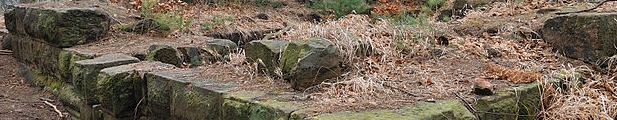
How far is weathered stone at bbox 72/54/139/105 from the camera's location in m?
4.56

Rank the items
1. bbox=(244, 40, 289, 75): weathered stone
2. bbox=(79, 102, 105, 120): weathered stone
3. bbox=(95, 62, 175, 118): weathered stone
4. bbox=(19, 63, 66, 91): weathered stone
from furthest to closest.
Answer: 1. bbox=(19, 63, 66, 91): weathered stone
2. bbox=(79, 102, 105, 120): weathered stone
3. bbox=(95, 62, 175, 118): weathered stone
4. bbox=(244, 40, 289, 75): weathered stone

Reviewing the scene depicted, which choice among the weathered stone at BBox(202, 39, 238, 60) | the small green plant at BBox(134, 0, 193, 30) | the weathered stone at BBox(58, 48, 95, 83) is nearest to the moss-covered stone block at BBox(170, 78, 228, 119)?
the weathered stone at BBox(202, 39, 238, 60)

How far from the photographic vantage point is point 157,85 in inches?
155

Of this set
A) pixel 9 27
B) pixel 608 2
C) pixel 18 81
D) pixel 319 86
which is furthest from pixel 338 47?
pixel 9 27

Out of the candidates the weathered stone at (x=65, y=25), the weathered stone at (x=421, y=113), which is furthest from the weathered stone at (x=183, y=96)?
the weathered stone at (x=65, y=25)

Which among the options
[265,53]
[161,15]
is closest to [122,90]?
[265,53]

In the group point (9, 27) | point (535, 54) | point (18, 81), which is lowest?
point (18, 81)

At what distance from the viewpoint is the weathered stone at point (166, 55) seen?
5.49 meters

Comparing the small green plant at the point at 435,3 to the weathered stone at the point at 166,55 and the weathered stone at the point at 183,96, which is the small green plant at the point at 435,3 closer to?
the weathered stone at the point at 166,55

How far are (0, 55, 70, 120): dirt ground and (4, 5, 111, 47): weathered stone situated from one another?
57 centimetres

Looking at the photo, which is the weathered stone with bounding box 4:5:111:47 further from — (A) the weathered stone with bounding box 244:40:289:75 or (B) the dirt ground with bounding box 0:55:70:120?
(A) the weathered stone with bounding box 244:40:289:75

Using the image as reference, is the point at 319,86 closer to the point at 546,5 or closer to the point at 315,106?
the point at 315,106

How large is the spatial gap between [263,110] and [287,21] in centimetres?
711

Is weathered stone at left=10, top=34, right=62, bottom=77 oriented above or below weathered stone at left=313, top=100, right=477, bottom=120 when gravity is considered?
below
